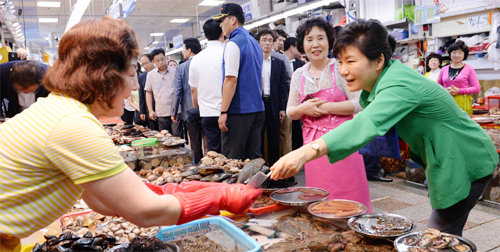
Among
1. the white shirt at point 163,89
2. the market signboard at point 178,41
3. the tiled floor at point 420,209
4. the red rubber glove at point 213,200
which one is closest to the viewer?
the red rubber glove at point 213,200

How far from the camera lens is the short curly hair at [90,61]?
1.01 metres

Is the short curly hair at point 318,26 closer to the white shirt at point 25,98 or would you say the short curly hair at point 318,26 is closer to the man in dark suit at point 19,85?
the man in dark suit at point 19,85

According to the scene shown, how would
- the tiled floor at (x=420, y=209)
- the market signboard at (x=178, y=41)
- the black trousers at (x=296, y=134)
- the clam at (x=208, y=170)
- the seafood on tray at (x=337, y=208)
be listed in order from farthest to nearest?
the market signboard at (x=178, y=41) → the black trousers at (x=296, y=134) → the tiled floor at (x=420, y=209) → the clam at (x=208, y=170) → the seafood on tray at (x=337, y=208)

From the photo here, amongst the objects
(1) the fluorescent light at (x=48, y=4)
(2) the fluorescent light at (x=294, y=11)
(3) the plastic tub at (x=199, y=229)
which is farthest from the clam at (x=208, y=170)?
(1) the fluorescent light at (x=48, y=4)

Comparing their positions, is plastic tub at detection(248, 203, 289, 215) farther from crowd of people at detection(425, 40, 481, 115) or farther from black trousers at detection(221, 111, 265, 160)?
crowd of people at detection(425, 40, 481, 115)

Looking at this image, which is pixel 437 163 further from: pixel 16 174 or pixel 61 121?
pixel 16 174

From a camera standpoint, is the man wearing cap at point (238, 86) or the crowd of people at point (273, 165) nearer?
the crowd of people at point (273, 165)

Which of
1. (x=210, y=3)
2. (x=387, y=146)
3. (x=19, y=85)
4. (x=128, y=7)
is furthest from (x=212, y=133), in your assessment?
(x=210, y=3)

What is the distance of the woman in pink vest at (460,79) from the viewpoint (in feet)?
18.3

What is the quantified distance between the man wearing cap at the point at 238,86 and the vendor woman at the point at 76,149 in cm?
226

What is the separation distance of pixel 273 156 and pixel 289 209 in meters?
3.44

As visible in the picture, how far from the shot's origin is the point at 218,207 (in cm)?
121

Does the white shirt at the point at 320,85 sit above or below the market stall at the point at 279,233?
above

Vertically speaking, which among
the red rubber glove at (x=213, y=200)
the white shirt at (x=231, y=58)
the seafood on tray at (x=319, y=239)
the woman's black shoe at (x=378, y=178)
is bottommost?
the woman's black shoe at (x=378, y=178)
